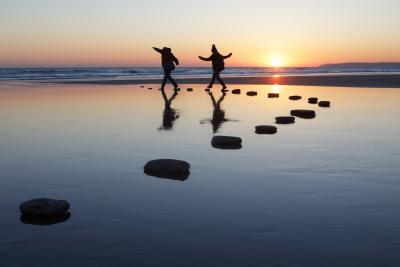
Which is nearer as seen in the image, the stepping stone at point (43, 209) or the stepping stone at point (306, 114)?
the stepping stone at point (43, 209)

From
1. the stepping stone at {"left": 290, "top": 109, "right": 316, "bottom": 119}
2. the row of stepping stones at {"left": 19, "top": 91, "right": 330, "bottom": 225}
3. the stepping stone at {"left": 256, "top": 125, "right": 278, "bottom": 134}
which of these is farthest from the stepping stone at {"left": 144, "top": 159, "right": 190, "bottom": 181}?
the stepping stone at {"left": 290, "top": 109, "right": 316, "bottom": 119}

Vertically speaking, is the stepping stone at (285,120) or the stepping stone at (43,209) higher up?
the stepping stone at (285,120)

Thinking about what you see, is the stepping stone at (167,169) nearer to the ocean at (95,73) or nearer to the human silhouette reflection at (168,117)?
the human silhouette reflection at (168,117)

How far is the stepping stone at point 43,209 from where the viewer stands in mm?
4965

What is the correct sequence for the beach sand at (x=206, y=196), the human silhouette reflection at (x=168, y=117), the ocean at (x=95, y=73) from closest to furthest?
1. the beach sand at (x=206, y=196)
2. the human silhouette reflection at (x=168, y=117)
3. the ocean at (x=95, y=73)

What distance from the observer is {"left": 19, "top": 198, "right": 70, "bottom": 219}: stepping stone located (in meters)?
4.96

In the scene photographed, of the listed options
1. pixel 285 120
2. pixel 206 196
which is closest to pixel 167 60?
pixel 285 120

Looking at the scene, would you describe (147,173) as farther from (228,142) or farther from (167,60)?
(167,60)

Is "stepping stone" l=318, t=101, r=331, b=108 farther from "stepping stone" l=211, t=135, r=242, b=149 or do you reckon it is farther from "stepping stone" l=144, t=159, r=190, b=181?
"stepping stone" l=144, t=159, r=190, b=181

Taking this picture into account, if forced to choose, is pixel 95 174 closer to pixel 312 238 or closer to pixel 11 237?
pixel 11 237

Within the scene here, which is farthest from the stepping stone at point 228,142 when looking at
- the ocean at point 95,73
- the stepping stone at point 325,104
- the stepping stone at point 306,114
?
the ocean at point 95,73

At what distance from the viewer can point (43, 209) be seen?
498cm

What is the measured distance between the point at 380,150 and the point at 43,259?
6.31 meters

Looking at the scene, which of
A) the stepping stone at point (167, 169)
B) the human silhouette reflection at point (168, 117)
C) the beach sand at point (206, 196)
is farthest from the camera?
the human silhouette reflection at point (168, 117)
